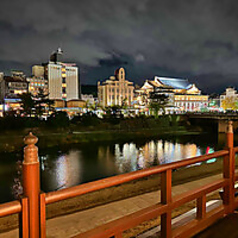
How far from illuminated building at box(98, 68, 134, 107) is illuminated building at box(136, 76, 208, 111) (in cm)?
388

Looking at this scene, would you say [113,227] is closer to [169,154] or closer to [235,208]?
[235,208]

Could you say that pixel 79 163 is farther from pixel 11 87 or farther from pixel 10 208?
pixel 11 87

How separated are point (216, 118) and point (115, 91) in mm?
35577

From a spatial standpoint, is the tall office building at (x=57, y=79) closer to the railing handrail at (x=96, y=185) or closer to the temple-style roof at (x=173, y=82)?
the temple-style roof at (x=173, y=82)

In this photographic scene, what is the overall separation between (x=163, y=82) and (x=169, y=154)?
51.3m

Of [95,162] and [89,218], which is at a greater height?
[89,218]

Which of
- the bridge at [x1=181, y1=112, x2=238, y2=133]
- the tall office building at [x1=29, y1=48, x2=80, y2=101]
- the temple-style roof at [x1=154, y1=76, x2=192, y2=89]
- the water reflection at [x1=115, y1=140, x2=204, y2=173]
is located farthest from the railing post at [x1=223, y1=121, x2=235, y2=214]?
the temple-style roof at [x1=154, y1=76, x2=192, y2=89]

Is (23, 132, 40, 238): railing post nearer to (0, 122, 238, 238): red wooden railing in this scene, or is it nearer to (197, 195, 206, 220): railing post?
(0, 122, 238, 238): red wooden railing

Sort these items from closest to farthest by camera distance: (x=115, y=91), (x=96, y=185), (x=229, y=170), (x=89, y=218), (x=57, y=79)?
1. (x=96, y=185)
2. (x=229, y=170)
3. (x=89, y=218)
4. (x=57, y=79)
5. (x=115, y=91)

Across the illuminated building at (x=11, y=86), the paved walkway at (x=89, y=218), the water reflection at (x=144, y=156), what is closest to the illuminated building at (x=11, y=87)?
the illuminated building at (x=11, y=86)

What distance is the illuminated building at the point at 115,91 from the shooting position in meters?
66.7

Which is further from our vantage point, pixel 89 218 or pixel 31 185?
pixel 89 218

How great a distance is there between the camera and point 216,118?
38.0m

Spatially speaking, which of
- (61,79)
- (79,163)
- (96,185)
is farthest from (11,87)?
(96,185)
